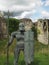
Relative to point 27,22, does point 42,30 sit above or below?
below

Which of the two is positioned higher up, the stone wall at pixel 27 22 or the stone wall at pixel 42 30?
the stone wall at pixel 27 22

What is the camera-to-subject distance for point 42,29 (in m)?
36.3

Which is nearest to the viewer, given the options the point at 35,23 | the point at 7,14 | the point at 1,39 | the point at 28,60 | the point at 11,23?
the point at 28,60

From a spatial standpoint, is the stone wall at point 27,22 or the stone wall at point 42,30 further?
the stone wall at point 27,22

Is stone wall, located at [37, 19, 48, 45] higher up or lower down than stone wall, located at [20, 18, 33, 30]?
lower down

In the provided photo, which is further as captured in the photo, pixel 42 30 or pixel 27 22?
pixel 42 30

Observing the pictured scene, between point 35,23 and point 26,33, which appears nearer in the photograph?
point 26,33

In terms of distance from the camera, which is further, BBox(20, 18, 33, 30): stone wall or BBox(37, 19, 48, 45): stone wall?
BBox(20, 18, 33, 30): stone wall

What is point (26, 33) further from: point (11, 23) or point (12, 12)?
point (11, 23)

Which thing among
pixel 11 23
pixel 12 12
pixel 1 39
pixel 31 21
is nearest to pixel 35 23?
pixel 31 21

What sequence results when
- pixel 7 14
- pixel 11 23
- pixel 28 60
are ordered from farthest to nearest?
pixel 11 23, pixel 7 14, pixel 28 60

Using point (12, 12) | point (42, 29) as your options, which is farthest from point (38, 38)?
point (12, 12)

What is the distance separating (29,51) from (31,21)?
23960 mm

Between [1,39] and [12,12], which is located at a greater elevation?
[12,12]
